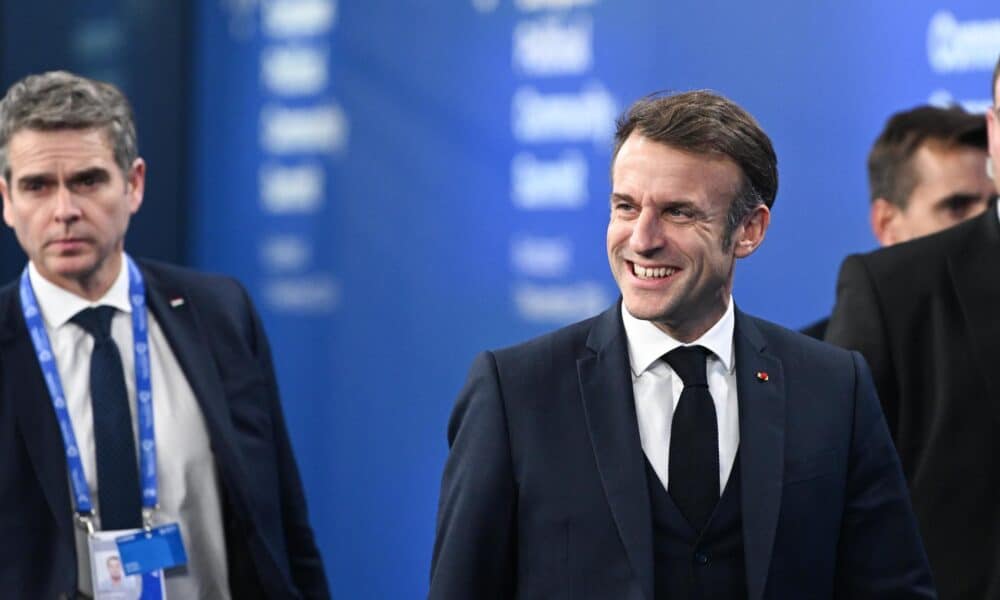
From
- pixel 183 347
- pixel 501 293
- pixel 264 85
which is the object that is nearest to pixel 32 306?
pixel 183 347

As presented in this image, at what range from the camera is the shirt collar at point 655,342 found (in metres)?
2.37

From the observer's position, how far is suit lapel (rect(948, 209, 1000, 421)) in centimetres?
286

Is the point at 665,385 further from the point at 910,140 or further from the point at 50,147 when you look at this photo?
the point at 910,140

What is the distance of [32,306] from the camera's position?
130 inches

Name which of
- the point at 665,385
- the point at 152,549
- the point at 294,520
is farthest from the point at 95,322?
the point at 665,385

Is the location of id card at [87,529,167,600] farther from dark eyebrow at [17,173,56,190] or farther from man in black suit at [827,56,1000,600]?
man in black suit at [827,56,1000,600]

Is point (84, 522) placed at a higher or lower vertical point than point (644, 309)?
lower

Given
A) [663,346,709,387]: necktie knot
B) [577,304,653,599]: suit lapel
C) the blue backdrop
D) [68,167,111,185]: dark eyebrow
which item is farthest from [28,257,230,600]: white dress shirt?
the blue backdrop

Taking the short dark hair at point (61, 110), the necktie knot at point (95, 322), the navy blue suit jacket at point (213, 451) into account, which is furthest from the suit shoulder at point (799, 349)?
the short dark hair at point (61, 110)

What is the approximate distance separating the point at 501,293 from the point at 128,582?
2226 mm

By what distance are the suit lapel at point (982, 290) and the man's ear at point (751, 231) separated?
0.63 m

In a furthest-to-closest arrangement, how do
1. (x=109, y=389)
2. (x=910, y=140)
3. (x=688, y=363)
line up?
(x=910, y=140) < (x=109, y=389) < (x=688, y=363)

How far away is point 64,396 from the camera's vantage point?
3242 millimetres

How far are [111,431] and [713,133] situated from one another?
1.56 m
